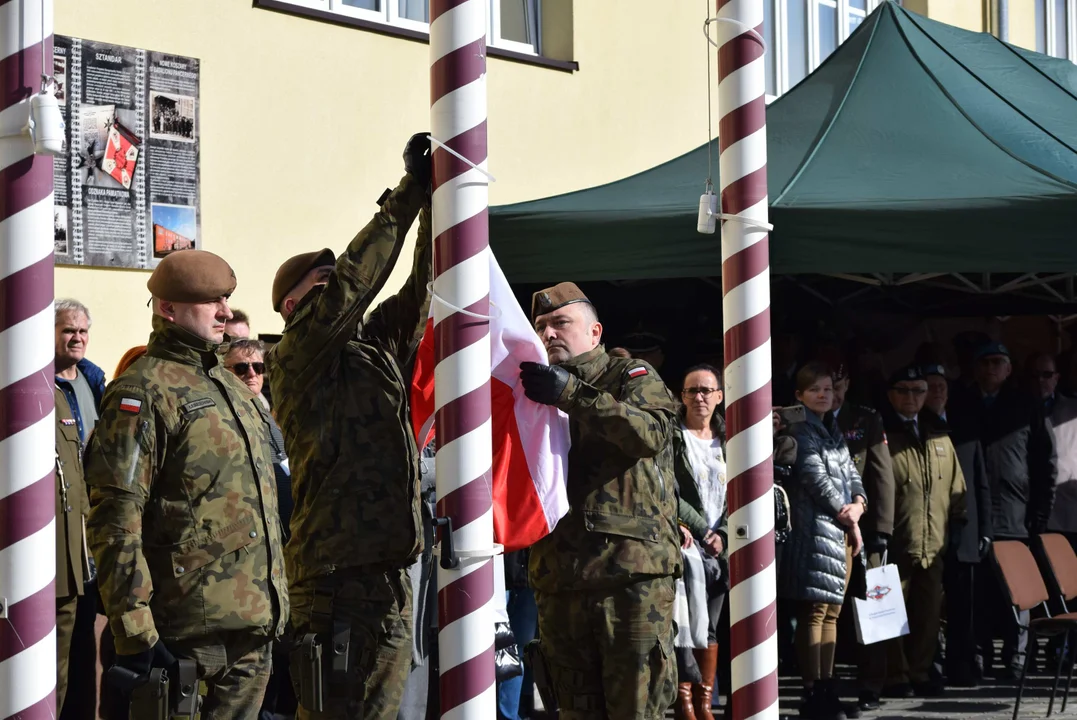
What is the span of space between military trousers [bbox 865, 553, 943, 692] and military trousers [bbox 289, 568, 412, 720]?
16.2ft

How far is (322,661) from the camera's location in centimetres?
438

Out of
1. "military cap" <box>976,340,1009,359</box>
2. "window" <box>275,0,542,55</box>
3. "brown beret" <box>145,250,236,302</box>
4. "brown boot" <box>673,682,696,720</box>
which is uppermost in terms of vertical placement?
"window" <box>275,0,542,55</box>

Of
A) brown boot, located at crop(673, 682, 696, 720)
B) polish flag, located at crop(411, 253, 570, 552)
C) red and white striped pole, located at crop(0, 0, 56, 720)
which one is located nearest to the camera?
red and white striped pole, located at crop(0, 0, 56, 720)

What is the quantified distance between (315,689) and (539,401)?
47.7 inches

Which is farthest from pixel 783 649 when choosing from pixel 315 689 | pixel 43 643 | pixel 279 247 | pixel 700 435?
pixel 43 643

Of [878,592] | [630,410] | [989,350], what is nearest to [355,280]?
[630,410]

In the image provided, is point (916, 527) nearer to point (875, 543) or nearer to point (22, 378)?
point (875, 543)

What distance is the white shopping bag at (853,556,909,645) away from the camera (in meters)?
A: 8.07

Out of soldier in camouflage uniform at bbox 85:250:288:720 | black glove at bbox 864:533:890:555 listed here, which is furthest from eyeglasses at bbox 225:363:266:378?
black glove at bbox 864:533:890:555

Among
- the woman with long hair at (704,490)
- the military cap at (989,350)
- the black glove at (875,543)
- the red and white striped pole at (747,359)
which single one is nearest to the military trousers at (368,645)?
the red and white striped pole at (747,359)

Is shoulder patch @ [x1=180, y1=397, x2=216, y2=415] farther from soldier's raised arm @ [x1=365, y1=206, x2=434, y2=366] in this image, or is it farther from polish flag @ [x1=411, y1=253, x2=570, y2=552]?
polish flag @ [x1=411, y1=253, x2=570, y2=552]

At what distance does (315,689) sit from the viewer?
4332mm

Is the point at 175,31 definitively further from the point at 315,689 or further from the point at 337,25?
the point at 315,689

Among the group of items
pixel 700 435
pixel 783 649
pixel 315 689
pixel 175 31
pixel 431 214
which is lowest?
pixel 783 649
